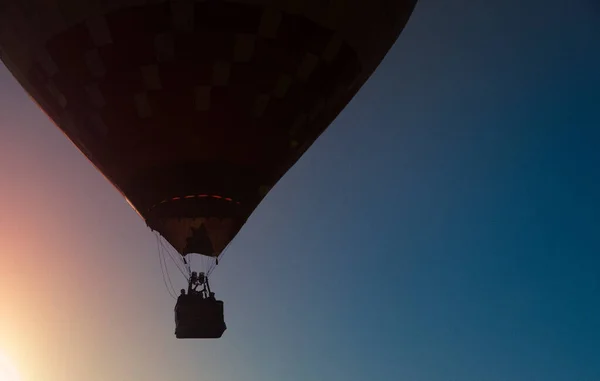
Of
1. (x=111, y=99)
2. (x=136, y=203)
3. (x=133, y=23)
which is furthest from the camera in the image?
(x=136, y=203)

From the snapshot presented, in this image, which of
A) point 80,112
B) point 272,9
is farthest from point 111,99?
point 272,9

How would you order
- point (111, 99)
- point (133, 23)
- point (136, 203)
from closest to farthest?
point (133, 23)
point (111, 99)
point (136, 203)

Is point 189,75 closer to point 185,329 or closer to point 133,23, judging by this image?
point 133,23
